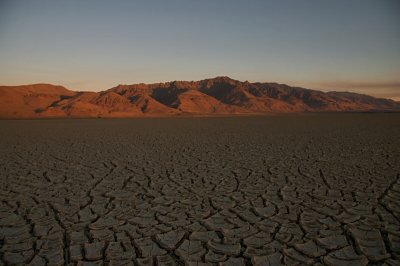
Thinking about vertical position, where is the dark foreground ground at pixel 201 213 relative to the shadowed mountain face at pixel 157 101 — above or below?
below

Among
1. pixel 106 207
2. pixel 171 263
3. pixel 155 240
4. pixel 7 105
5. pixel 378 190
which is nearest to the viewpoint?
pixel 171 263

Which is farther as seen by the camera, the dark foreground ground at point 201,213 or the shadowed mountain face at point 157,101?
the shadowed mountain face at point 157,101

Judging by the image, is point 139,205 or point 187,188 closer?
point 139,205

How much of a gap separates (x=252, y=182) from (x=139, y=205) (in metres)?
2.07

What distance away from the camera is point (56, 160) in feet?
26.3

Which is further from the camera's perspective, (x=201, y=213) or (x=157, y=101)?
(x=157, y=101)

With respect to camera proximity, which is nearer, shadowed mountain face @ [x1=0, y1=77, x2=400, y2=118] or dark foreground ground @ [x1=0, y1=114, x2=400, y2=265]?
dark foreground ground @ [x1=0, y1=114, x2=400, y2=265]

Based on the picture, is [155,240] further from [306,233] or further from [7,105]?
[7,105]

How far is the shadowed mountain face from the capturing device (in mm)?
51062

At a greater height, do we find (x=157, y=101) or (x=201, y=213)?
(x=157, y=101)

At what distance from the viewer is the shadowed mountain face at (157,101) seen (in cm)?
5106

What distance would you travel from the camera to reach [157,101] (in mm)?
74562

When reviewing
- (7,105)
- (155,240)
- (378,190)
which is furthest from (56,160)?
(7,105)

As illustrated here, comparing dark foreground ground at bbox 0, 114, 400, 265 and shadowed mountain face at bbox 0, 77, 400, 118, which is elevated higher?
shadowed mountain face at bbox 0, 77, 400, 118
